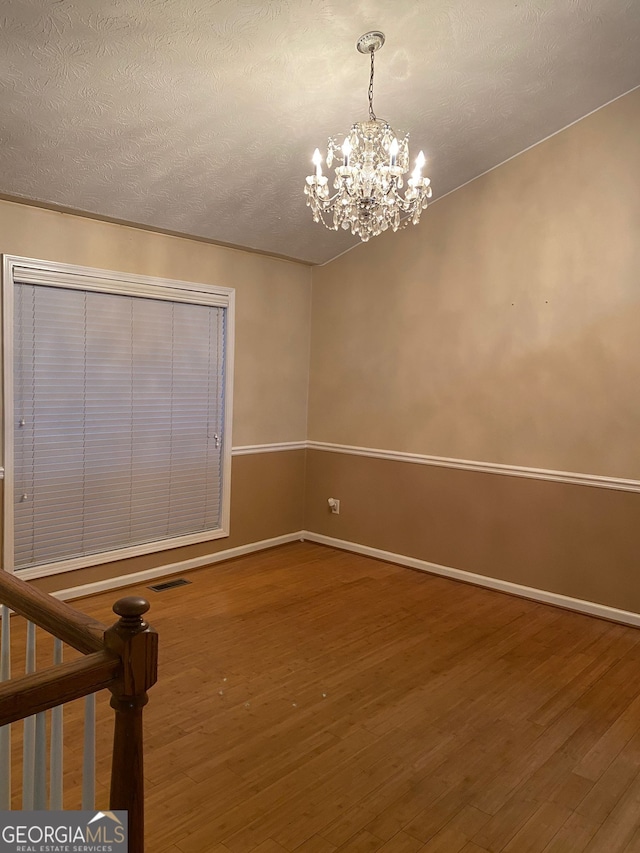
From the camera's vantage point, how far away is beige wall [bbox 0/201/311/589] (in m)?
3.98

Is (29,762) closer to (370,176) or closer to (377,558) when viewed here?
(370,176)

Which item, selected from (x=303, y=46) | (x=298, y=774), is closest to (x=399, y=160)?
(x=303, y=46)

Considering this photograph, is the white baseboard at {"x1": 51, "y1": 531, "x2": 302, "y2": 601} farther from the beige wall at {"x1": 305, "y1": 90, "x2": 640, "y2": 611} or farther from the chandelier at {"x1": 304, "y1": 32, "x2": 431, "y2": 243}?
the chandelier at {"x1": 304, "y1": 32, "x2": 431, "y2": 243}

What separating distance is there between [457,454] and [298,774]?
2683mm

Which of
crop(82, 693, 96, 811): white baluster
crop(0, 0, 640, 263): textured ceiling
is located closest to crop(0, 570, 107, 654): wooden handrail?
crop(82, 693, 96, 811): white baluster

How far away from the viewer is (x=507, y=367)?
169 inches

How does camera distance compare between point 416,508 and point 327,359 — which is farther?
point 327,359

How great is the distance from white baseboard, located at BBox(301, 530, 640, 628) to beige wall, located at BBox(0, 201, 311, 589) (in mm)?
520

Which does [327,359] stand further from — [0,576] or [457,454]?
[0,576]

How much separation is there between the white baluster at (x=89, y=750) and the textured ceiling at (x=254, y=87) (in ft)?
Result: 7.96

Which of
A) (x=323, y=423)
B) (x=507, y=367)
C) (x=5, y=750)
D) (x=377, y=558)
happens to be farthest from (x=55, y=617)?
(x=323, y=423)

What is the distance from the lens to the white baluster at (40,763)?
1225 millimetres

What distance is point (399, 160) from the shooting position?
281 centimetres

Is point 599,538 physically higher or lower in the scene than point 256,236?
lower
